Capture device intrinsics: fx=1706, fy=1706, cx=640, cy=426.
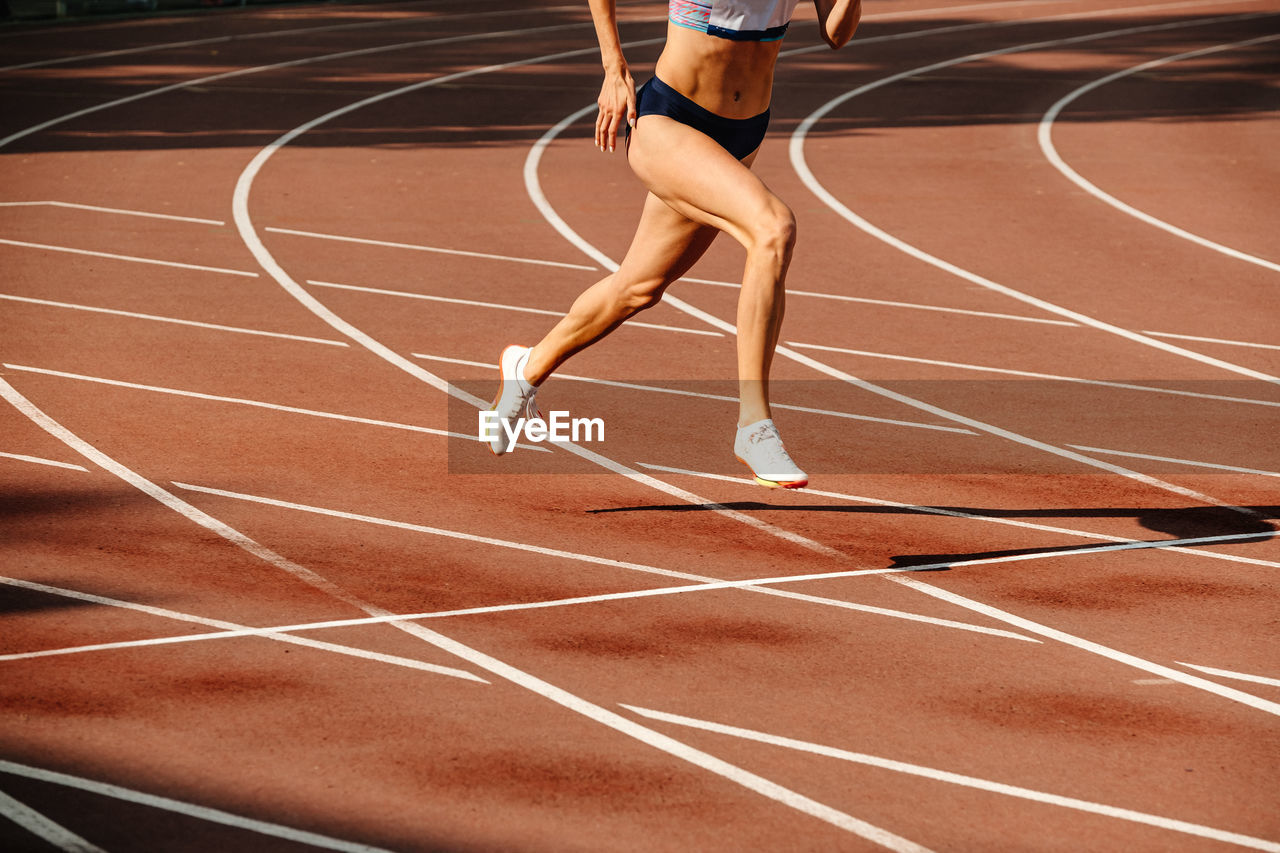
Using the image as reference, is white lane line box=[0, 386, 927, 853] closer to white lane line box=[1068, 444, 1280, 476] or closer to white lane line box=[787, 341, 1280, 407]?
white lane line box=[1068, 444, 1280, 476]

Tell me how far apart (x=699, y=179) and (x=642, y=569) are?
4.61 ft

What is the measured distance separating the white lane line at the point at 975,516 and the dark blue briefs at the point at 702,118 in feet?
5.39

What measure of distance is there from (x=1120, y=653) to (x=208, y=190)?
432 inches

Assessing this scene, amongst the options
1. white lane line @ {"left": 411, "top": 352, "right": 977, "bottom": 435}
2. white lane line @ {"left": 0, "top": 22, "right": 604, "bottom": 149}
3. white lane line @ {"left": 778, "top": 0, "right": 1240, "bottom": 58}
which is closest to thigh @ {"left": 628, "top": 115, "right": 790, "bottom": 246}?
white lane line @ {"left": 411, "top": 352, "right": 977, "bottom": 435}

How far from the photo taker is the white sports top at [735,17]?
5.96 metres

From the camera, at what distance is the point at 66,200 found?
14.1m

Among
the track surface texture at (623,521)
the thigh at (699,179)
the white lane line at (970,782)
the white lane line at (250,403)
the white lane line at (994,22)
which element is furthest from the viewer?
the white lane line at (994,22)

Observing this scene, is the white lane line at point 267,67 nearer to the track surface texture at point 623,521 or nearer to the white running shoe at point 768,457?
the track surface texture at point 623,521

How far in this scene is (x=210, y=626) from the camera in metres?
5.37

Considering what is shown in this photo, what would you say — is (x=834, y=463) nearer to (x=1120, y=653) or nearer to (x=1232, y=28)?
(x=1120, y=653)

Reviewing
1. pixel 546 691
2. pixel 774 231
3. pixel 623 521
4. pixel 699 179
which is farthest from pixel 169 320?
pixel 546 691

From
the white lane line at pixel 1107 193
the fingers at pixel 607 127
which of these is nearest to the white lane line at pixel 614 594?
the fingers at pixel 607 127

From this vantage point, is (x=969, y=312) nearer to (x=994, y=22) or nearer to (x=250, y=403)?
(x=250, y=403)

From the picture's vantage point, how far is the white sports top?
19.6 ft
